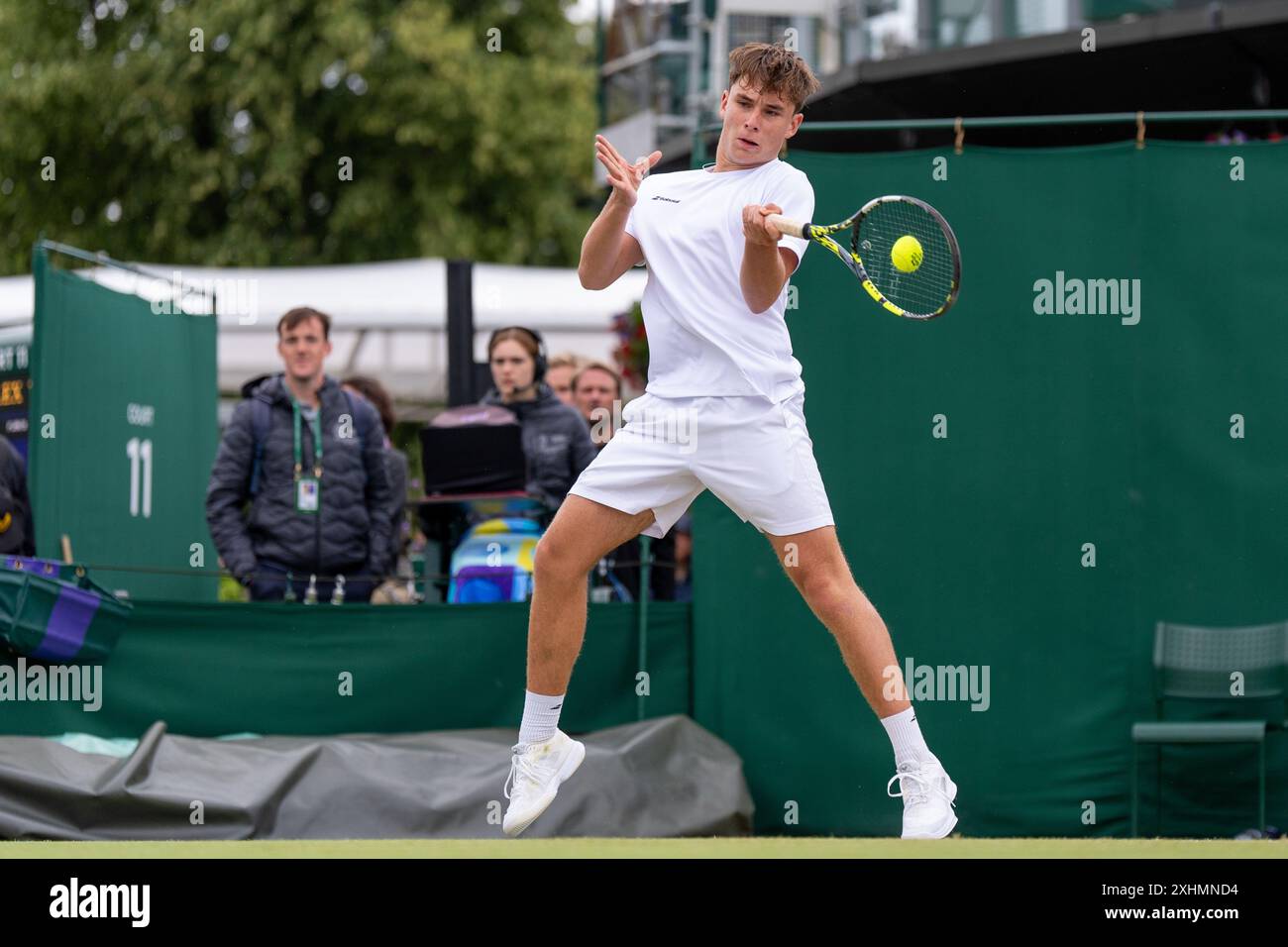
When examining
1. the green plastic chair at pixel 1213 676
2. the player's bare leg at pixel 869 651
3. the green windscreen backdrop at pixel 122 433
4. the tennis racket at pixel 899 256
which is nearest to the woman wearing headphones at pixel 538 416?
the green windscreen backdrop at pixel 122 433

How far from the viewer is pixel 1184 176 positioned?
7379 mm

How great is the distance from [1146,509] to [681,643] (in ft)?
6.80

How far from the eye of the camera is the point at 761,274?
4812 mm

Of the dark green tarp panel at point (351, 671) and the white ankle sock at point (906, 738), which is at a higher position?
the white ankle sock at point (906, 738)

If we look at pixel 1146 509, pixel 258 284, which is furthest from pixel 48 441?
pixel 258 284

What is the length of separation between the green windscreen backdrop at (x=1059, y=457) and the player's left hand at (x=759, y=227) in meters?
2.79

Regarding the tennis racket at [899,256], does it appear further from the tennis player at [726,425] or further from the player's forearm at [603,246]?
the player's forearm at [603,246]

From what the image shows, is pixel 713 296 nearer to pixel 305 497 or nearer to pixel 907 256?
pixel 907 256

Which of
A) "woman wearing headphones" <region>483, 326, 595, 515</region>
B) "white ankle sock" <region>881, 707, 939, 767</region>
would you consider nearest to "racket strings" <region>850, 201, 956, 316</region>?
"white ankle sock" <region>881, 707, 939, 767</region>

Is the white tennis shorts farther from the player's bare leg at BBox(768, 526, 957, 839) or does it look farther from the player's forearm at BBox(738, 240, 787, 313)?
the player's forearm at BBox(738, 240, 787, 313)

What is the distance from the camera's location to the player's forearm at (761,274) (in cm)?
476

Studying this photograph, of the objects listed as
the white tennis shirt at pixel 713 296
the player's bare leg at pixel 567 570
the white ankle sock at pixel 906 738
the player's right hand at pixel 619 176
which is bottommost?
the white ankle sock at pixel 906 738

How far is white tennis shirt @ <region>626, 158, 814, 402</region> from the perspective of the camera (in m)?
5.00
